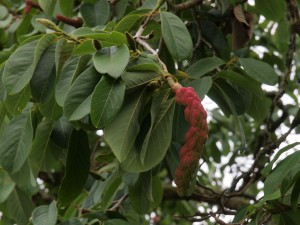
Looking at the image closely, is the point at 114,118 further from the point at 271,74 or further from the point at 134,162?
the point at 271,74

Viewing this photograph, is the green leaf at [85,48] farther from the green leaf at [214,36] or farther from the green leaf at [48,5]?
the green leaf at [214,36]

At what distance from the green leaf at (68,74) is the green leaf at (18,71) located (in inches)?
2.5

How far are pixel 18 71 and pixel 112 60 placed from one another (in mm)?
201

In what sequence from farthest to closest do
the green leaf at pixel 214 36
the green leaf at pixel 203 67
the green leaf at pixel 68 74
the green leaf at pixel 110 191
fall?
1. the green leaf at pixel 214 36
2. the green leaf at pixel 110 191
3. the green leaf at pixel 203 67
4. the green leaf at pixel 68 74

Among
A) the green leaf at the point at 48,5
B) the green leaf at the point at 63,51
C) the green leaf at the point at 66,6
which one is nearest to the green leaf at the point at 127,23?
the green leaf at the point at 63,51

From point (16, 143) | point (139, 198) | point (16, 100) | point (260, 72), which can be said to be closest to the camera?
point (16, 100)

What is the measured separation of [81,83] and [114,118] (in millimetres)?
88

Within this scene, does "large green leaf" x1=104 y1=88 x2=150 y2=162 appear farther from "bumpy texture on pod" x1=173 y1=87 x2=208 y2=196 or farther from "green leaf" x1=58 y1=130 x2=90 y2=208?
"green leaf" x1=58 y1=130 x2=90 y2=208

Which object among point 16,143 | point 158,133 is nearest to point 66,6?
point 16,143

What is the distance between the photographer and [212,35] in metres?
2.04

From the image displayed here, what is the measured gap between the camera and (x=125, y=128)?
3.84 feet

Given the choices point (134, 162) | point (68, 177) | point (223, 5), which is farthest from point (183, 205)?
point (134, 162)

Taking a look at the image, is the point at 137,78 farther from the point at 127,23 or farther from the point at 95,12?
the point at 95,12

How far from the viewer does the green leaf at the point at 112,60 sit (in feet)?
3.72
